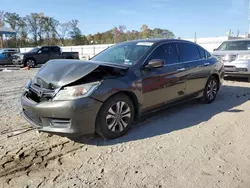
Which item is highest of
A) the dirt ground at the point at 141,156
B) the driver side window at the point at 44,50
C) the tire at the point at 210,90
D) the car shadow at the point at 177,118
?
the driver side window at the point at 44,50

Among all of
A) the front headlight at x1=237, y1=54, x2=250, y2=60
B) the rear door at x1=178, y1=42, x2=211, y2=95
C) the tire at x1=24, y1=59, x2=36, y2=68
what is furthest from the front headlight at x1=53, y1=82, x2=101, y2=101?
the tire at x1=24, y1=59, x2=36, y2=68

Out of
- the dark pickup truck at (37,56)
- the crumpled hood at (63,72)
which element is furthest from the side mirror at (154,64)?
the dark pickup truck at (37,56)

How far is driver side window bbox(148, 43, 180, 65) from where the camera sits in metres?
4.61

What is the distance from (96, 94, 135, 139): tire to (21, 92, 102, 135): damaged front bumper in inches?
5.6

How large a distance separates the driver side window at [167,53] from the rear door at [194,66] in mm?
218

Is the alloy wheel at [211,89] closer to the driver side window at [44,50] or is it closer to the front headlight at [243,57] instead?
the front headlight at [243,57]

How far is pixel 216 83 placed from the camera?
6.48m

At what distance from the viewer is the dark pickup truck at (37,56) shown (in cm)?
1852

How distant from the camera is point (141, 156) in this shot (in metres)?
3.39

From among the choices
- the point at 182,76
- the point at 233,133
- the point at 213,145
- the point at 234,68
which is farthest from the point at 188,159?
the point at 234,68

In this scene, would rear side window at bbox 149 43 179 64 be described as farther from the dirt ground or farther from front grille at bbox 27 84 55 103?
front grille at bbox 27 84 55 103

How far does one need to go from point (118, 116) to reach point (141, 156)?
31.2 inches

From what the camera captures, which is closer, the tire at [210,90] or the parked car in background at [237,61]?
the tire at [210,90]

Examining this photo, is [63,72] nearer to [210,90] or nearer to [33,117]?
[33,117]
